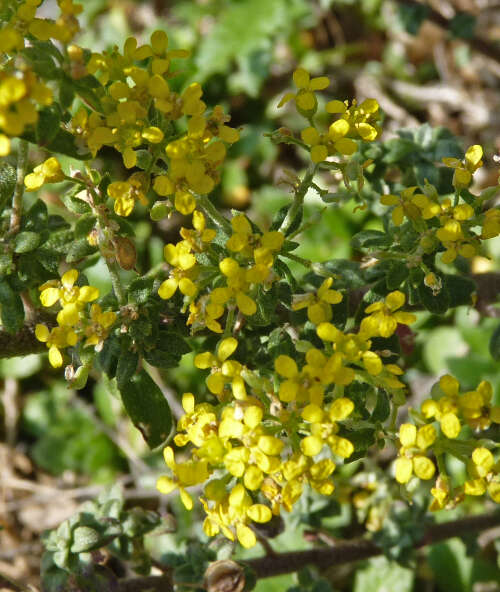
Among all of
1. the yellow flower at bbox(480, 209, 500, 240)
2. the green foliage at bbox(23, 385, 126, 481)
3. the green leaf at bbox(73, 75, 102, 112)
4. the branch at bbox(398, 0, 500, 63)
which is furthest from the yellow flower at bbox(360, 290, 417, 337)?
the green foliage at bbox(23, 385, 126, 481)

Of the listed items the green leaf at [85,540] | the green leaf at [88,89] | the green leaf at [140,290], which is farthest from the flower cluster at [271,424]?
the green leaf at [85,540]

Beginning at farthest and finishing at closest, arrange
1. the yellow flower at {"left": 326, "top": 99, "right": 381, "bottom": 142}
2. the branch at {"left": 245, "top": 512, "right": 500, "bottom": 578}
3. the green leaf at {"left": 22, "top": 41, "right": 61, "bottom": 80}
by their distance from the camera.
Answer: the branch at {"left": 245, "top": 512, "right": 500, "bottom": 578} < the yellow flower at {"left": 326, "top": 99, "right": 381, "bottom": 142} < the green leaf at {"left": 22, "top": 41, "right": 61, "bottom": 80}

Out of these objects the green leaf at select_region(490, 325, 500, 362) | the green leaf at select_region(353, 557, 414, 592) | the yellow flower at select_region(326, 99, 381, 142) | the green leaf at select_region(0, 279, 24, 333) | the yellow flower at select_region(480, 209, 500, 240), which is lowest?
the green leaf at select_region(353, 557, 414, 592)

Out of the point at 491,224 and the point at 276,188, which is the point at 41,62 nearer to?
the point at 491,224

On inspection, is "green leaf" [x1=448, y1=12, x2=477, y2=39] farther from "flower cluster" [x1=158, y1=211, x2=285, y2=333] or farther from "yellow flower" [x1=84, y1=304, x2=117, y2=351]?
"yellow flower" [x1=84, y1=304, x2=117, y2=351]

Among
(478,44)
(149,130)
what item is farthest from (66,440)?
(478,44)

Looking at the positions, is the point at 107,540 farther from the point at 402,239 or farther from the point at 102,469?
the point at 102,469

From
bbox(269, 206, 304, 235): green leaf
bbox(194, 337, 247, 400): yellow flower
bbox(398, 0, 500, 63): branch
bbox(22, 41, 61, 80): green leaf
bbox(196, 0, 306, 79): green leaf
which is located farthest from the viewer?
bbox(196, 0, 306, 79): green leaf
